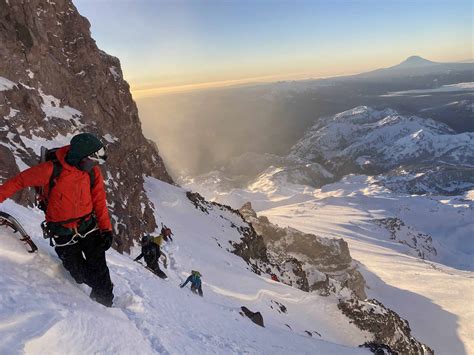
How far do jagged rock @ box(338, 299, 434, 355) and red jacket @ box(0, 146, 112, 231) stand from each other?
33.8 meters

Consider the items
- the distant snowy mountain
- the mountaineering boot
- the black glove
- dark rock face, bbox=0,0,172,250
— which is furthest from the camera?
dark rock face, bbox=0,0,172,250

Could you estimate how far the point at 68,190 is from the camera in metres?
6.64

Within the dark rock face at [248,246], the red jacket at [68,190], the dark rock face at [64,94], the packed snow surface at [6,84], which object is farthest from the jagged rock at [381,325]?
the red jacket at [68,190]

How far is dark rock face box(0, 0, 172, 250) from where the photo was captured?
87.5 ft

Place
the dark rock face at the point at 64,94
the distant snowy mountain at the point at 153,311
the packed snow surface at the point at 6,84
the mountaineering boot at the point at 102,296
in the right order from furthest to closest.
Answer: the dark rock face at the point at 64,94 < the packed snow surface at the point at 6,84 < the mountaineering boot at the point at 102,296 < the distant snowy mountain at the point at 153,311

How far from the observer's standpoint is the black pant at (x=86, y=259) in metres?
7.13

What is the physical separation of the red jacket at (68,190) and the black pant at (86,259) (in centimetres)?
32

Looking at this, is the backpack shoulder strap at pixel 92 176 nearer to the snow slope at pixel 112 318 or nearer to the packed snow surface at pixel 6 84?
the snow slope at pixel 112 318

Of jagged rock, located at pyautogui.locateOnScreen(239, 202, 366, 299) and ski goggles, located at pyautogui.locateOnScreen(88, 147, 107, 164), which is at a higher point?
ski goggles, located at pyautogui.locateOnScreen(88, 147, 107, 164)

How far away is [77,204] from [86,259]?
109 cm

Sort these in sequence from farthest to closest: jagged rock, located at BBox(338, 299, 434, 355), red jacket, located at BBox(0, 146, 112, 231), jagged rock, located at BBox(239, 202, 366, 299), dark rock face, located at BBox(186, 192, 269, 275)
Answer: jagged rock, located at BBox(239, 202, 366, 299) → dark rock face, located at BBox(186, 192, 269, 275) → jagged rock, located at BBox(338, 299, 434, 355) → red jacket, located at BBox(0, 146, 112, 231)

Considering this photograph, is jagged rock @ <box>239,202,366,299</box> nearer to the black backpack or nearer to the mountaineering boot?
the mountaineering boot

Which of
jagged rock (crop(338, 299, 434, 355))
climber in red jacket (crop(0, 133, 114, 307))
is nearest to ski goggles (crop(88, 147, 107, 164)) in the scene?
climber in red jacket (crop(0, 133, 114, 307))

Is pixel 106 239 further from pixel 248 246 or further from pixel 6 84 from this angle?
pixel 248 246
